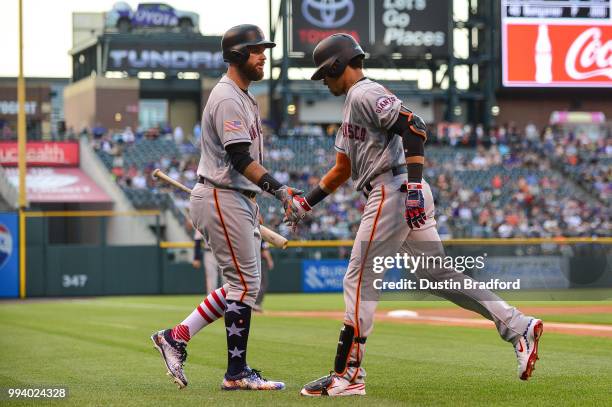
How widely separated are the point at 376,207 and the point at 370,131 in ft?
1.40

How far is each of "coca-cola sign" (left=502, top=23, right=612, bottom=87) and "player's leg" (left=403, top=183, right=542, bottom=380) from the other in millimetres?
34184

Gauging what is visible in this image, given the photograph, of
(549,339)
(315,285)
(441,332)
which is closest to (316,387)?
(549,339)

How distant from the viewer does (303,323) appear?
1483 cm

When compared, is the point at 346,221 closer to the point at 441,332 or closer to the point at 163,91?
the point at 441,332

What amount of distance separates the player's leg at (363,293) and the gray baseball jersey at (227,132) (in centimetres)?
80

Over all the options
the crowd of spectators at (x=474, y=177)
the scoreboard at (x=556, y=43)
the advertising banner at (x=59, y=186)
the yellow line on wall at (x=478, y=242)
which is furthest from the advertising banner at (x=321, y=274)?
the scoreboard at (x=556, y=43)

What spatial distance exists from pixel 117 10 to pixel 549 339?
44246 millimetres

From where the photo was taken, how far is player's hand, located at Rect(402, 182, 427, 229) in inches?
247

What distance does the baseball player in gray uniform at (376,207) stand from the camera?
20.9ft

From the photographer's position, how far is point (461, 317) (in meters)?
16.0

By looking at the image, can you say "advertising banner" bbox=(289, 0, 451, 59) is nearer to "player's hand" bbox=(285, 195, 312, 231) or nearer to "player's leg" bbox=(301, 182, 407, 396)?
"player's hand" bbox=(285, 195, 312, 231)

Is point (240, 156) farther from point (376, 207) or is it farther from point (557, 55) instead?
point (557, 55)

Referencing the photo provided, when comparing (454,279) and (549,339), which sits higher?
(454,279)

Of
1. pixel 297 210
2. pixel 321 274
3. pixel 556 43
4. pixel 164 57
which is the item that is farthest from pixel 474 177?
pixel 297 210
